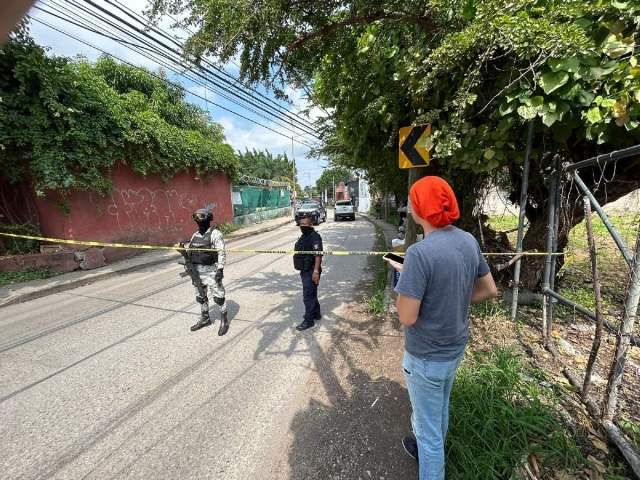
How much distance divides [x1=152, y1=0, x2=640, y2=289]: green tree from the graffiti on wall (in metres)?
7.06

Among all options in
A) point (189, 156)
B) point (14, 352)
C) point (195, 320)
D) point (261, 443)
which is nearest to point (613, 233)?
point (261, 443)

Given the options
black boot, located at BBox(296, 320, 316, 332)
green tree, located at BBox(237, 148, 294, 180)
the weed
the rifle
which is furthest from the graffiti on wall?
green tree, located at BBox(237, 148, 294, 180)

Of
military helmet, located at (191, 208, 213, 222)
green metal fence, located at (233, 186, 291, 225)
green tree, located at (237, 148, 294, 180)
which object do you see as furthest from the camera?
green tree, located at (237, 148, 294, 180)

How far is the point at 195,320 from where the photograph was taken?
4.22 meters

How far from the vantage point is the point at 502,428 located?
1.88 meters

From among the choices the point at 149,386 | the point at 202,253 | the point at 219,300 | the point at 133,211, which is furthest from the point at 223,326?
the point at 133,211

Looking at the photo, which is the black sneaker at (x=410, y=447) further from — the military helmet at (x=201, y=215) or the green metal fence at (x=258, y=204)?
the green metal fence at (x=258, y=204)

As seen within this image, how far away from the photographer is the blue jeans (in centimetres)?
154

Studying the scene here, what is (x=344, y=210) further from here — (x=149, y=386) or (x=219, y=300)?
(x=149, y=386)

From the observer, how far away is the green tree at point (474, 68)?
2197 mm

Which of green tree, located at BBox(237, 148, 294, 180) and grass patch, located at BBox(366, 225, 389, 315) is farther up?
green tree, located at BBox(237, 148, 294, 180)

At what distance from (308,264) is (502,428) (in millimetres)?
2516

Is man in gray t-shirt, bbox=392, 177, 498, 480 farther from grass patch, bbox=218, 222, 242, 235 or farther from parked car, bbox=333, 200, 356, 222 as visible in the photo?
parked car, bbox=333, 200, 356, 222

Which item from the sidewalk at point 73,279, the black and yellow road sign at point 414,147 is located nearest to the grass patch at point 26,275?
the sidewalk at point 73,279
